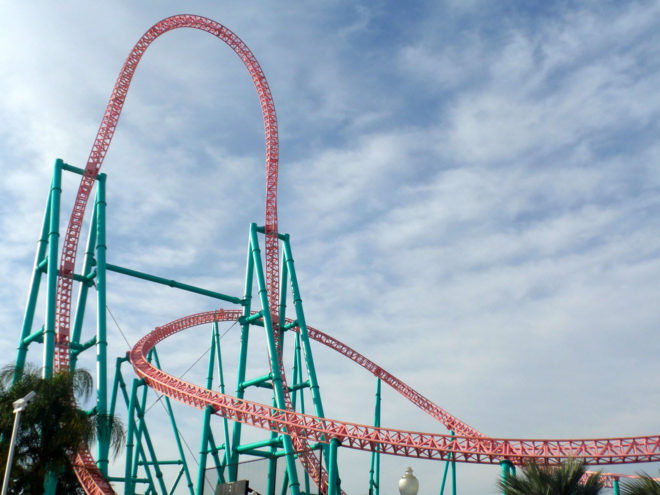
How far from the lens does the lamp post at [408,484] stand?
8516mm

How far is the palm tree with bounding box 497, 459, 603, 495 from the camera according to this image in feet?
29.4

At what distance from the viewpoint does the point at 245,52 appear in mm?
30703

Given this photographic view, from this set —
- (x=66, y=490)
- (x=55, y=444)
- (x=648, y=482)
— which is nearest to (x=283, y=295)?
(x=66, y=490)

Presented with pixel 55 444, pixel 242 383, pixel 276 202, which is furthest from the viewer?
pixel 276 202

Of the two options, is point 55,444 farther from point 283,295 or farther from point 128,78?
point 128,78

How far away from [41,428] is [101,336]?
271 inches

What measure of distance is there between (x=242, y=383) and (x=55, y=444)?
1090cm

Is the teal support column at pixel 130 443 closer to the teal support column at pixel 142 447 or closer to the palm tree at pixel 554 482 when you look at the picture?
the teal support column at pixel 142 447

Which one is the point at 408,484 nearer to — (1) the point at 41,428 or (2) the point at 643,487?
(2) the point at 643,487

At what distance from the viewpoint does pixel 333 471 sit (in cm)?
2105

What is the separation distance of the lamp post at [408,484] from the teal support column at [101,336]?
34.8ft

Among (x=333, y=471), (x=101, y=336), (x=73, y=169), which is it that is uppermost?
(x=73, y=169)

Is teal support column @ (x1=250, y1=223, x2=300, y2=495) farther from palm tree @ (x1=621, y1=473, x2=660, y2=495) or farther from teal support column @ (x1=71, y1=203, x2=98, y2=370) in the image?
palm tree @ (x1=621, y1=473, x2=660, y2=495)

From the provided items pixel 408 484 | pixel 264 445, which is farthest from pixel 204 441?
pixel 408 484
